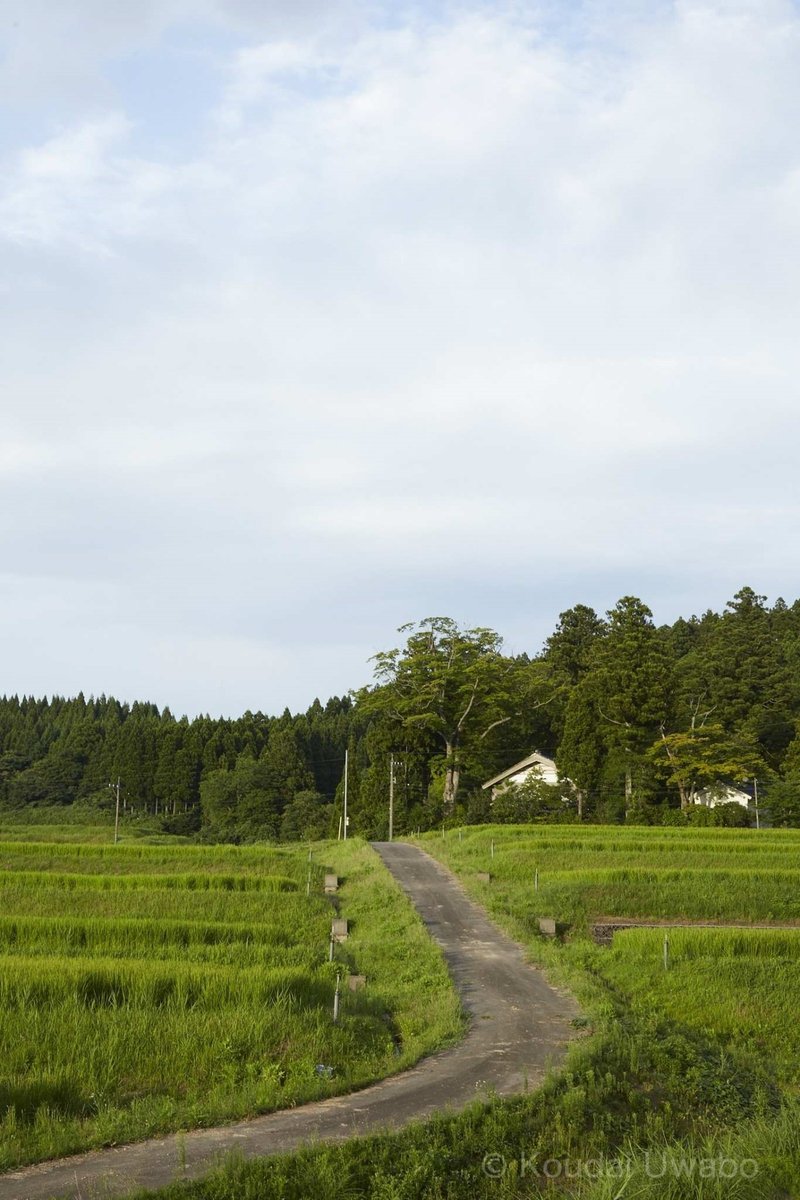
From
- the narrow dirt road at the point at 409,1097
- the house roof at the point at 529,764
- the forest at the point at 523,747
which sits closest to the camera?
the narrow dirt road at the point at 409,1097

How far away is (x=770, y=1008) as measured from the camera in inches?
648

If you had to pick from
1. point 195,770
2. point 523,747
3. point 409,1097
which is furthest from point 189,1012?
point 195,770

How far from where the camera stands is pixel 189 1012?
43.6ft

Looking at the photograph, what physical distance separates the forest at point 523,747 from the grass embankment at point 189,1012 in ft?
89.9

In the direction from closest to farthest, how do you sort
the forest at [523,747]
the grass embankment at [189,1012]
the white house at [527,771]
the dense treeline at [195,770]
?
the grass embankment at [189,1012], the forest at [523,747], the white house at [527,771], the dense treeline at [195,770]

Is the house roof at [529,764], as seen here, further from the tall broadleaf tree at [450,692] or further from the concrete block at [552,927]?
the concrete block at [552,927]

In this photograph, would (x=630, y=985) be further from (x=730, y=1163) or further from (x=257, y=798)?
(x=257, y=798)

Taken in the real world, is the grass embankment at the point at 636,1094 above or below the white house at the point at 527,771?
below

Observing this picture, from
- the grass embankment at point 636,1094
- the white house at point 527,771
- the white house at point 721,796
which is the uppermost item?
the white house at point 527,771

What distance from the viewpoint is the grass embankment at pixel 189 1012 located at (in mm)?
10547

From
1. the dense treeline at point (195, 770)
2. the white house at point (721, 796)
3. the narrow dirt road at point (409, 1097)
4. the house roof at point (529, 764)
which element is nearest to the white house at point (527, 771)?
the house roof at point (529, 764)

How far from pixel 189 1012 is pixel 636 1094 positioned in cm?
617

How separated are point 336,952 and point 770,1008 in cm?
833

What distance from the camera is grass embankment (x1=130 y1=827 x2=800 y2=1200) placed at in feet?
28.9
